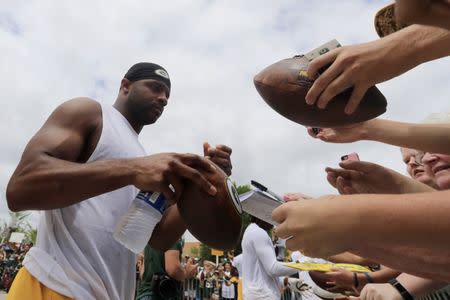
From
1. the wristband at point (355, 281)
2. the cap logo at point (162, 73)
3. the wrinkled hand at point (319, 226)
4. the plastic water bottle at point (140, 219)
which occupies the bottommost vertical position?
the wristband at point (355, 281)

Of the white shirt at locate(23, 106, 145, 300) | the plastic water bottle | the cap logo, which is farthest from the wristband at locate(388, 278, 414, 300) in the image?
the cap logo

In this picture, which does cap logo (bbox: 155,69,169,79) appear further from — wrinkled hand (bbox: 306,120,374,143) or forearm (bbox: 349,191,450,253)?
forearm (bbox: 349,191,450,253)

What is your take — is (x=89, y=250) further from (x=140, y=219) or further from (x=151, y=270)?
(x=151, y=270)

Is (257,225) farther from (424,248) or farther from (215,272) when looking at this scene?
(215,272)

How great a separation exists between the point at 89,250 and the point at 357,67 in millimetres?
1575

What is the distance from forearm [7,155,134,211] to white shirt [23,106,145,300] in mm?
255

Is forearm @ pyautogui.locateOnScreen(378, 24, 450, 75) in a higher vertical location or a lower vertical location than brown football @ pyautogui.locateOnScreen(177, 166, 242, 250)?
higher

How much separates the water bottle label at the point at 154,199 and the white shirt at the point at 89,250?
430 mm

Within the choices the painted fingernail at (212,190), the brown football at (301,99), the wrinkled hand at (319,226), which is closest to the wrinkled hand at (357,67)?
the brown football at (301,99)

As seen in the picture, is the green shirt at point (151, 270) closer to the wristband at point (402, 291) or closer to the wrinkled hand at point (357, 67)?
the wristband at point (402, 291)

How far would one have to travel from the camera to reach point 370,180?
6.30 feet

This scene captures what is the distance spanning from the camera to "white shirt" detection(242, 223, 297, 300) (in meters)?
4.67

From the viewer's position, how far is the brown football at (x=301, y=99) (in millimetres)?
1616

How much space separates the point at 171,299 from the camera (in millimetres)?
3738
